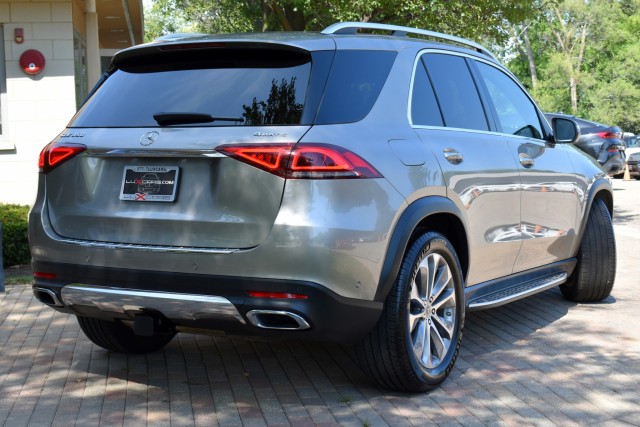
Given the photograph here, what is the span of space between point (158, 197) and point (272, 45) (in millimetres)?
924

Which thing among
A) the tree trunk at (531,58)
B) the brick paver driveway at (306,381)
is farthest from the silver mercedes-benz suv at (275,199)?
the tree trunk at (531,58)

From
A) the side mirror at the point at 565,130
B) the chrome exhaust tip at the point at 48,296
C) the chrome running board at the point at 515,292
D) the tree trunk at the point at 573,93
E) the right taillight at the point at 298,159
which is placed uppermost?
the right taillight at the point at 298,159

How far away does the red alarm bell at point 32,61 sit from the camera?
13.9 m

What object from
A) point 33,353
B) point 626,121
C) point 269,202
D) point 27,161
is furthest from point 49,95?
point 626,121

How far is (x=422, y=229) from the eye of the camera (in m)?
5.01

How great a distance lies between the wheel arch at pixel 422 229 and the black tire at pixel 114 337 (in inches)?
64.8

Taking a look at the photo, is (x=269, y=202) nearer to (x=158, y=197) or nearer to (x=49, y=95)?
(x=158, y=197)

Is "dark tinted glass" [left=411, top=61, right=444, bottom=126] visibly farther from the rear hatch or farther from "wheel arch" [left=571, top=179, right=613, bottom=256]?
"wheel arch" [left=571, top=179, right=613, bottom=256]

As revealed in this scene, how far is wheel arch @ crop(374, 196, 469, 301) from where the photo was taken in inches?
177

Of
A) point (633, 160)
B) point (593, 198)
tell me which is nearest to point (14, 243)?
point (593, 198)

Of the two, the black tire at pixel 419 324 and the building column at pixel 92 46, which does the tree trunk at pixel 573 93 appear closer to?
the building column at pixel 92 46

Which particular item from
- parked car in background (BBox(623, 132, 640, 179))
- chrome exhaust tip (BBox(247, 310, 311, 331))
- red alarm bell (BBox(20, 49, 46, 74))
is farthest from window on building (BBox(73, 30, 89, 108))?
parked car in background (BBox(623, 132, 640, 179))

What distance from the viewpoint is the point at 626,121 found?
61469 mm

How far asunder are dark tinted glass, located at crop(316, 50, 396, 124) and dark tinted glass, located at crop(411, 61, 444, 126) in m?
0.27
